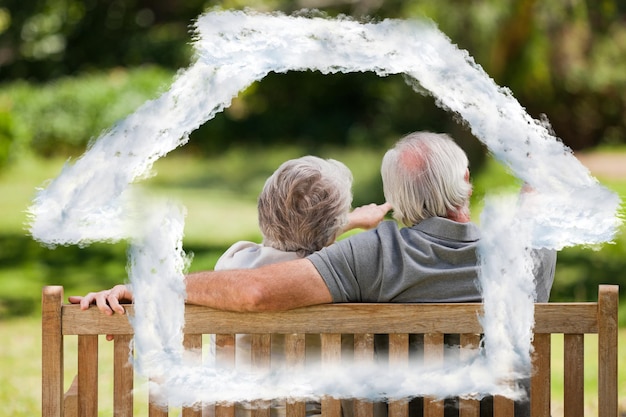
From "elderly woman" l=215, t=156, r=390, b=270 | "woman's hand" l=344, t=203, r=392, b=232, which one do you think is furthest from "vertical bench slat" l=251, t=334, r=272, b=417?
"woman's hand" l=344, t=203, r=392, b=232

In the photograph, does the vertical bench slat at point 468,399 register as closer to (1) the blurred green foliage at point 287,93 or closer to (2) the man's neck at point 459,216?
(2) the man's neck at point 459,216

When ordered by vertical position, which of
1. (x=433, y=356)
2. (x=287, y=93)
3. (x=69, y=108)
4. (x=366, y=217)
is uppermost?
(x=287, y=93)

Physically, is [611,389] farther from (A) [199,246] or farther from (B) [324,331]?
(A) [199,246]

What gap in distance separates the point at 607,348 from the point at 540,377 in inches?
6.8

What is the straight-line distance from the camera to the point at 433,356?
2.31 m

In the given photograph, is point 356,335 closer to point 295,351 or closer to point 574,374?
point 295,351

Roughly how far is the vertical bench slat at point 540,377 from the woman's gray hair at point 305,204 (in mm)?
601

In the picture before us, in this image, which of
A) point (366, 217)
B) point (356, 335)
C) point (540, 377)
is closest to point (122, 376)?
point (356, 335)

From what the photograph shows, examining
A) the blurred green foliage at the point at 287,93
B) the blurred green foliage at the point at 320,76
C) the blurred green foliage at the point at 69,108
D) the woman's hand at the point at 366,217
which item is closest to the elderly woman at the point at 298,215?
the woman's hand at the point at 366,217

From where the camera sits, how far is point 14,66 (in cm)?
2308

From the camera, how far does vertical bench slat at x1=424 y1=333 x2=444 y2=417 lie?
7.54ft

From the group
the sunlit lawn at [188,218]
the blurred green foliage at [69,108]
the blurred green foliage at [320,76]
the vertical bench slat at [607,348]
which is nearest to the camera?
the vertical bench slat at [607,348]

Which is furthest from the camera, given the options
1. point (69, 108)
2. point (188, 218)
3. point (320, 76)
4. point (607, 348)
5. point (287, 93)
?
point (287, 93)

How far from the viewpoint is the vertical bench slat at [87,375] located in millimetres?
2346
